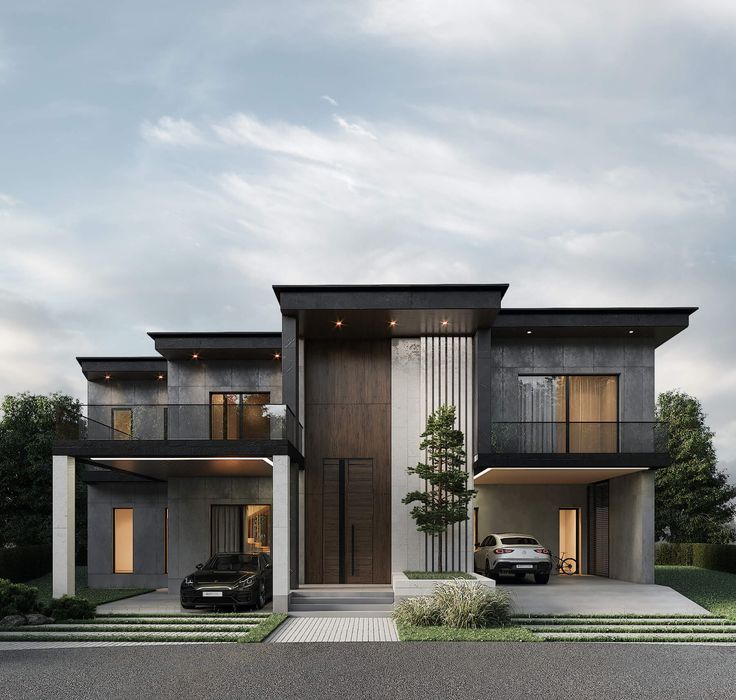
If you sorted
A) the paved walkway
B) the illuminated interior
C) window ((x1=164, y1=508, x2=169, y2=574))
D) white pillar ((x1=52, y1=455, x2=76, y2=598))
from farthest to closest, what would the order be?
the illuminated interior < window ((x1=164, y1=508, x2=169, y2=574)) < white pillar ((x1=52, y1=455, x2=76, y2=598)) < the paved walkway

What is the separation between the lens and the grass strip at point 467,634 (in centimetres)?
1282

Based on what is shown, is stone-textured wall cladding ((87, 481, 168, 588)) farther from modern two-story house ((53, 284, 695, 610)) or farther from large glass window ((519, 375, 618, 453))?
large glass window ((519, 375, 618, 453))

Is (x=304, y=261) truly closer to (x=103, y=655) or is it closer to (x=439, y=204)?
(x=439, y=204)

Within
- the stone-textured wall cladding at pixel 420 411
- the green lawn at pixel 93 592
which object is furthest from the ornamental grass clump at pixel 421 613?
the green lawn at pixel 93 592

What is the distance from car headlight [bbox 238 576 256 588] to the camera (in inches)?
661

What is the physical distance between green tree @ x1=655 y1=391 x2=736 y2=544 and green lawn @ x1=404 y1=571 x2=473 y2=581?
71.3 feet

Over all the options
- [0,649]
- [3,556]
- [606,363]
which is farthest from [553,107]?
[3,556]

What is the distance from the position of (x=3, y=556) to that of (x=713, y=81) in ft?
77.6

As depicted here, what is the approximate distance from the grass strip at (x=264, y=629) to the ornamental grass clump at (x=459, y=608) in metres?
2.17

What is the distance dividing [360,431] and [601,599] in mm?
6844

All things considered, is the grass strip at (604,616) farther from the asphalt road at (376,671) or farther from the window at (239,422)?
the window at (239,422)

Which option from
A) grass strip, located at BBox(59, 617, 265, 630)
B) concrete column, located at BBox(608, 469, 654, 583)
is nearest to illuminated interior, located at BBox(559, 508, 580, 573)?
concrete column, located at BBox(608, 469, 654, 583)

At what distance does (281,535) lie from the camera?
16.8 m

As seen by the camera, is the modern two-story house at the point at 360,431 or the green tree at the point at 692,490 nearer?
the modern two-story house at the point at 360,431
